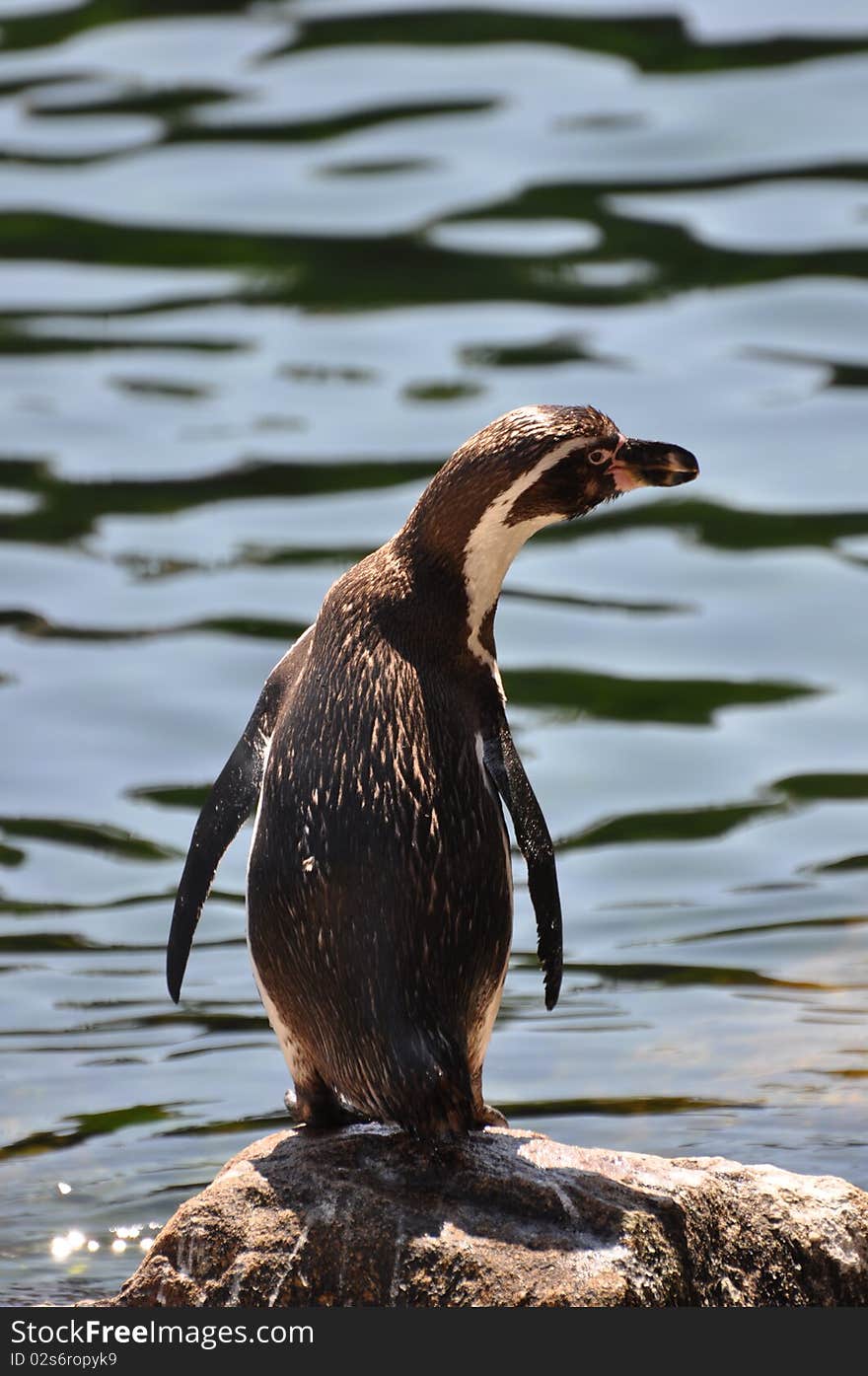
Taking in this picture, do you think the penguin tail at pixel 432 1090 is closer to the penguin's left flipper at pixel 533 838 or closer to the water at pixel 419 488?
the penguin's left flipper at pixel 533 838

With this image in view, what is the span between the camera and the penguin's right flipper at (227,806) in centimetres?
616

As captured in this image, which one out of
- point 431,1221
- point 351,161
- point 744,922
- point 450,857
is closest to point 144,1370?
point 431,1221

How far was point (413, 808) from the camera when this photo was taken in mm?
5660

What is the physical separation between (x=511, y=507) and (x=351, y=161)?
1182cm

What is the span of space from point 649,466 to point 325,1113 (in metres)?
1.72

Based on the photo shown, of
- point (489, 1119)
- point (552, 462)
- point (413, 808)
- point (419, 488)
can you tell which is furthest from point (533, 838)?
point (419, 488)

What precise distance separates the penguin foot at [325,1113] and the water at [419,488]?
91cm

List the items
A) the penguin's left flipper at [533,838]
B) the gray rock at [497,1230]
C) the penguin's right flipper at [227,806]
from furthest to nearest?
1. the penguin's right flipper at [227,806]
2. the penguin's left flipper at [533,838]
3. the gray rock at [497,1230]

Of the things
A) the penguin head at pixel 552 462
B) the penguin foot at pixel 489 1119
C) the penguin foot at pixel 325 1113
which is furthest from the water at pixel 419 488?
the penguin head at pixel 552 462

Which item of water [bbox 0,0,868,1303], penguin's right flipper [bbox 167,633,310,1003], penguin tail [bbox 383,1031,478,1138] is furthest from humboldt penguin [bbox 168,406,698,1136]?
water [bbox 0,0,868,1303]

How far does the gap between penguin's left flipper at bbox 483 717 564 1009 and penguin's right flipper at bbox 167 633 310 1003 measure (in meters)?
0.55

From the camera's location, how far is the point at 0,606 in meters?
12.3

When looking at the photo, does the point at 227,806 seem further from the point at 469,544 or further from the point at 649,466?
the point at 649,466

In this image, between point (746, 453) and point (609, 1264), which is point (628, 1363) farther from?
point (746, 453)
